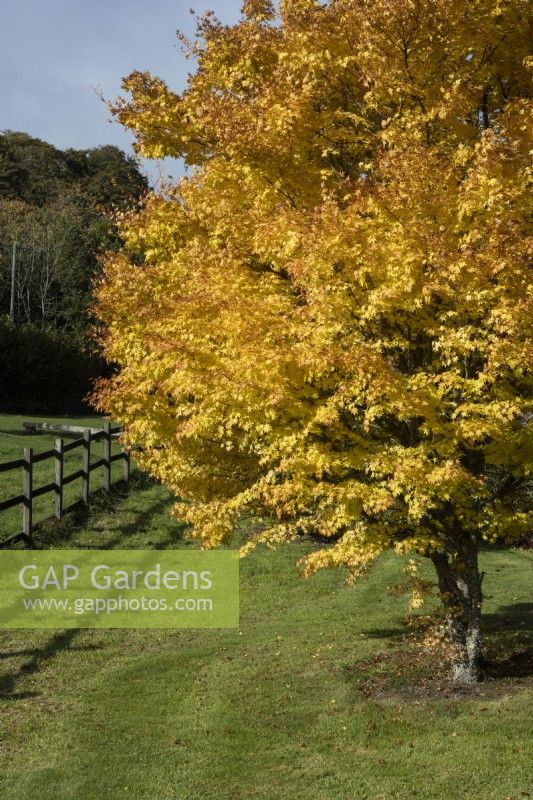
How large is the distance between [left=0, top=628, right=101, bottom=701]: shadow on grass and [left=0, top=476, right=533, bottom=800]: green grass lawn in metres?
0.03

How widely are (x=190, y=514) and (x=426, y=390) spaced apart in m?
3.96

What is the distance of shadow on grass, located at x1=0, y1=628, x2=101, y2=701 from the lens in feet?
36.7

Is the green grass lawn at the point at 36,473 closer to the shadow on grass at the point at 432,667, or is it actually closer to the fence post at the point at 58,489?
the fence post at the point at 58,489

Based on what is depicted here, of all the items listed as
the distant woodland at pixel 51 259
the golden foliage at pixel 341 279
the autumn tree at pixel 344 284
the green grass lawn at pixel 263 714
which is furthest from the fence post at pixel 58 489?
the distant woodland at pixel 51 259

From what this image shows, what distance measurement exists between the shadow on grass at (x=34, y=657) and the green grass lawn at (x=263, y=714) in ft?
0.11

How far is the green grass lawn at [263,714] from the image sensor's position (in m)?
8.53

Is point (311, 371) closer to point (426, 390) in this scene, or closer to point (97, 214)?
point (426, 390)

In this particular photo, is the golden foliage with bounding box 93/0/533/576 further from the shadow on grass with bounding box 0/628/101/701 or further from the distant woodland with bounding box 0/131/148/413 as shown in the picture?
the distant woodland with bounding box 0/131/148/413

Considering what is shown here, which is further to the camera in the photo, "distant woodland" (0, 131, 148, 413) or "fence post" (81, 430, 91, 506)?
"distant woodland" (0, 131, 148, 413)

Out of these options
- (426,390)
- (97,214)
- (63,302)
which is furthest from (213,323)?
(97,214)

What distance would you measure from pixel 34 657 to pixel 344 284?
751 cm

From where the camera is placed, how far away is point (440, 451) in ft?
29.4

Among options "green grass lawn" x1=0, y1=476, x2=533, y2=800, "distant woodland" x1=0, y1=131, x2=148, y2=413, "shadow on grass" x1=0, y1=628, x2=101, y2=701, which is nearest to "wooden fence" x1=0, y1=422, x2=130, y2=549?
"shadow on grass" x1=0, y1=628, x2=101, y2=701

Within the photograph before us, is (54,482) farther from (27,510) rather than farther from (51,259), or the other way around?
(51,259)
